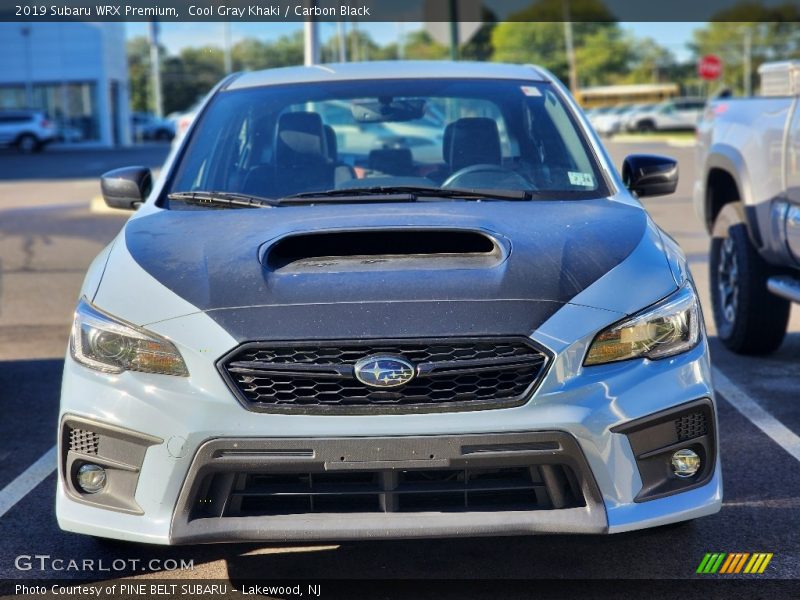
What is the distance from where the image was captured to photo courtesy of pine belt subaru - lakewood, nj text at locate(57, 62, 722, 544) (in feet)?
10.6

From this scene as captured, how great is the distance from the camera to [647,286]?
3.54m

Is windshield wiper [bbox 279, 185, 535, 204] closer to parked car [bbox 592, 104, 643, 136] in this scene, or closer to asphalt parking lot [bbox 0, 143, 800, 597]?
asphalt parking lot [bbox 0, 143, 800, 597]

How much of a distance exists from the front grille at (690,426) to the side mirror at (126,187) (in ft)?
8.32

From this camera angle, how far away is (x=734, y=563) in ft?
12.7

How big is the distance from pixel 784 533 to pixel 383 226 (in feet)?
5.71

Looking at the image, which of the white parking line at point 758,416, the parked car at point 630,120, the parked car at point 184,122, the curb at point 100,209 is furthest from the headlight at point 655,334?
the parked car at point 630,120

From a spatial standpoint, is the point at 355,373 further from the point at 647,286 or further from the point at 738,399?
the point at 738,399

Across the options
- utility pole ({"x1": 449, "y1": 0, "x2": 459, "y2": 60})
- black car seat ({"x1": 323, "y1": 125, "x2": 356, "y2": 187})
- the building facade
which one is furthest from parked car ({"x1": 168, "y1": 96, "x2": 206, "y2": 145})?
the building facade

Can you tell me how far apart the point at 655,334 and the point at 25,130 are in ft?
162

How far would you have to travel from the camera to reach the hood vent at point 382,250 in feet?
12.0

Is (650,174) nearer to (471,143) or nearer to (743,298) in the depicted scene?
(471,143)

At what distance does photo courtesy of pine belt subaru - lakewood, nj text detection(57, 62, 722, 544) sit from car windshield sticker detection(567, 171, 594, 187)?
70cm

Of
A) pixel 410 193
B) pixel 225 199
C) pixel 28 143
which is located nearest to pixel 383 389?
pixel 410 193

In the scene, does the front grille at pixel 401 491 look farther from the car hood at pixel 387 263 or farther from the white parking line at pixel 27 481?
the white parking line at pixel 27 481
